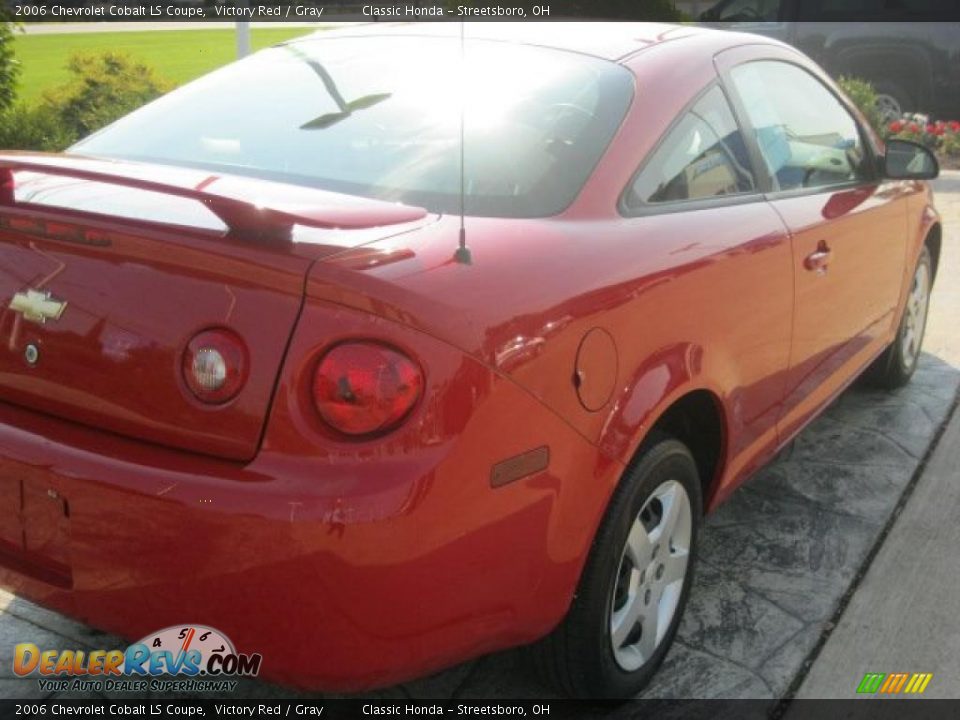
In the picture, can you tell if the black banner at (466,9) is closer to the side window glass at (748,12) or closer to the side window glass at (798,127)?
the side window glass at (748,12)

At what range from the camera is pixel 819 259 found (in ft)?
11.0

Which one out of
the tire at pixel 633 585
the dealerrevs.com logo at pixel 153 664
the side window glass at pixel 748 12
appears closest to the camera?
the dealerrevs.com logo at pixel 153 664

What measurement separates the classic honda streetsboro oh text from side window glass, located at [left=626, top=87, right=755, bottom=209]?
0.04 feet

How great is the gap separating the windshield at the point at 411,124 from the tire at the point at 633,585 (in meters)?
0.68

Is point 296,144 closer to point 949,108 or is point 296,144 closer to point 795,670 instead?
point 795,670

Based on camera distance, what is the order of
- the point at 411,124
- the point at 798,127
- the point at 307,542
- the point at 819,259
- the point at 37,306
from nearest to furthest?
1. the point at 307,542
2. the point at 37,306
3. the point at 411,124
4. the point at 819,259
5. the point at 798,127

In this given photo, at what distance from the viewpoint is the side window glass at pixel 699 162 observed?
2748 mm

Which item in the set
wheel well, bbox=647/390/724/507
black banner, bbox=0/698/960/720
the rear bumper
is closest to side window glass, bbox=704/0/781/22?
wheel well, bbox=647/390/724/507

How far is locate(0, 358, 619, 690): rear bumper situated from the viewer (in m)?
1.92

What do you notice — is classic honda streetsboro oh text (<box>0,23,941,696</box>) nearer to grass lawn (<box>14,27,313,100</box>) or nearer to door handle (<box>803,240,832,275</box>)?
door handle (<box>803,240,832,275</box>)

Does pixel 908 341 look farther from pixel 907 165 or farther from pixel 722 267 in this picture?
pixel 722 267

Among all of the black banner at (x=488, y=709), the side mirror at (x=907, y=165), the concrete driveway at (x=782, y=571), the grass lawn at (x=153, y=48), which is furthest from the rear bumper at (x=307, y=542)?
the grass lawn at (x=153, y=48)

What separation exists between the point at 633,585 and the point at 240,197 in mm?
1302

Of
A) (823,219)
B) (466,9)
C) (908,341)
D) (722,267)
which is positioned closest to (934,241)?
(908,341)
